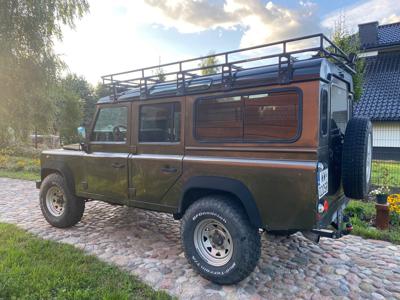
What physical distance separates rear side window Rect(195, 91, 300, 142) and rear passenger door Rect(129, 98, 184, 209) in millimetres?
346

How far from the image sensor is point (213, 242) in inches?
132

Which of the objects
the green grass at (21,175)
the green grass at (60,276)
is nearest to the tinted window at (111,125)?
the green grass at (60,276)

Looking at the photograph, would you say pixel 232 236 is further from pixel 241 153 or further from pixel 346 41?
pixel 346 41

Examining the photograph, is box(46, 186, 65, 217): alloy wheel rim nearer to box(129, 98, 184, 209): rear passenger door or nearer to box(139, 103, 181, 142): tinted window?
box(129, 98, 184, 209): rear passenger door

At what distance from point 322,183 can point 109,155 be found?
2.79m

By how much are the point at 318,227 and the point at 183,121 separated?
183cm

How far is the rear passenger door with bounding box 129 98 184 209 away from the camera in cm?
365

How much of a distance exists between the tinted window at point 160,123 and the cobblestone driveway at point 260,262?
1.47 metres

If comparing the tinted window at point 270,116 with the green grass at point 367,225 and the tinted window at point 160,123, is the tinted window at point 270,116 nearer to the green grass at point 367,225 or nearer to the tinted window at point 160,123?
the tinted window at point 160,123

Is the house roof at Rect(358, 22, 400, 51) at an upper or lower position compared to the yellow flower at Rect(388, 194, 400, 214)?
upper

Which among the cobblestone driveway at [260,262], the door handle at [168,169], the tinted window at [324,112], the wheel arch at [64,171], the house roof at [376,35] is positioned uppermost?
the house roof at [376,35]

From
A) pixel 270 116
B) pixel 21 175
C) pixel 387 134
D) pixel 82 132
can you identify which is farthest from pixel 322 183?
pixel 387 134

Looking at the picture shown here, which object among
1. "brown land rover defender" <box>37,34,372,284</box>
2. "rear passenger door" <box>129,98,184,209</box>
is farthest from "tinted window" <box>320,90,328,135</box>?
"rear passenger door" <box>129,98,184,209</box>

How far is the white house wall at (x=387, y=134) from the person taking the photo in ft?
44.4
